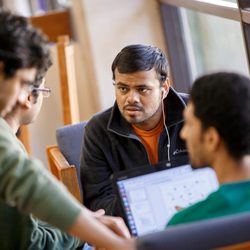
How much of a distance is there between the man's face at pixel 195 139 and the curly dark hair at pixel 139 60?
76 cm

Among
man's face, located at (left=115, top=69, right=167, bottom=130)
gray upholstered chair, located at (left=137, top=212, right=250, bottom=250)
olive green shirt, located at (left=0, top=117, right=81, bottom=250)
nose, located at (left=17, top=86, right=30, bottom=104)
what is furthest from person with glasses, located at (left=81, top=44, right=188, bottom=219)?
gray upholstered chair, located at (left=137, top=212, right=250, bottom=250)

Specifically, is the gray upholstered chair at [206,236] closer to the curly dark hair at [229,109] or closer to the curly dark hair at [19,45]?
the curly dark hair at [229,109]

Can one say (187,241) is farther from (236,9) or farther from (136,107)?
(236,9)

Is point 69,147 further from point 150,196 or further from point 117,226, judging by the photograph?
point 117,226

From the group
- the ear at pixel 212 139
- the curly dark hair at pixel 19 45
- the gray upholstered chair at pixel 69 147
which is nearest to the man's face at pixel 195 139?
the ear at pixel 212 139

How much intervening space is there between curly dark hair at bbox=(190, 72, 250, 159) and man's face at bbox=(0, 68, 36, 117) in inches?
15.9

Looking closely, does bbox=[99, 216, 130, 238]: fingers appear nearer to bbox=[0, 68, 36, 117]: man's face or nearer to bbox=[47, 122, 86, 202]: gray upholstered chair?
bbox=[0, 68, 36, 117]: man's face

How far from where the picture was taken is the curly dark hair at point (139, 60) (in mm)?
2268

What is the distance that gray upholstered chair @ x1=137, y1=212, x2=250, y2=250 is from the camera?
1.26 metres

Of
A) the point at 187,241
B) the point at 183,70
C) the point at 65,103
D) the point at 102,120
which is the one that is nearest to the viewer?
the point at 187,241

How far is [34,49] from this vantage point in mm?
1513

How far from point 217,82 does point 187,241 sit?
379mm

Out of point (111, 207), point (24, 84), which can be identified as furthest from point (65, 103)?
point (24, 84)

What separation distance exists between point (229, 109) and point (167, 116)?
889 millimetres
